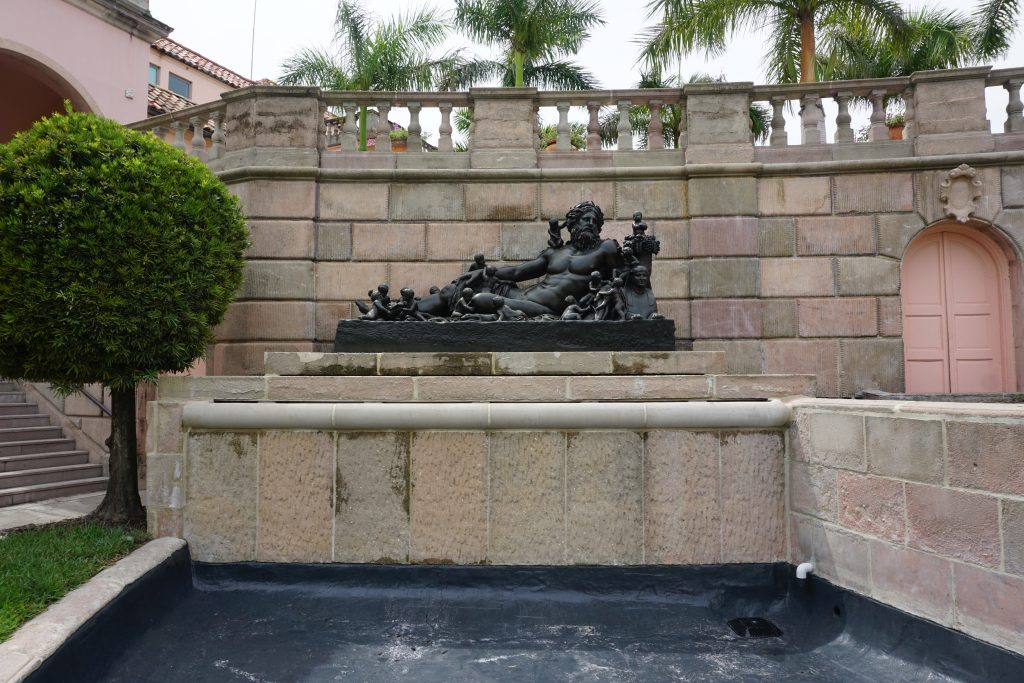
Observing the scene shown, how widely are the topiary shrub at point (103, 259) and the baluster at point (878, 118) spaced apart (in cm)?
1016

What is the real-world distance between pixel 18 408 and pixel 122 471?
5.52 m

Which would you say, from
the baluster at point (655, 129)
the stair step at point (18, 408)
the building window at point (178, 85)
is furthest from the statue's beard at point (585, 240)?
the building window at point (178, 85)

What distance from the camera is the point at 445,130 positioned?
33.3ft

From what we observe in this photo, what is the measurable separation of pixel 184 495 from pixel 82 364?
6.06 feet

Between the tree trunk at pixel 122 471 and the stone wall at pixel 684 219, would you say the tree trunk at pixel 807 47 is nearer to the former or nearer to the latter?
the stone wall at pixel 684 219

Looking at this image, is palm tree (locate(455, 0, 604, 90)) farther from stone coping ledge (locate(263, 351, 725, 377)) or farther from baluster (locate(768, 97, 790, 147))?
stone coping ledge (locate(263, 351, 725, 377))

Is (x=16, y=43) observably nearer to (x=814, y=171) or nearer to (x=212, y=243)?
(x=212, y=243)

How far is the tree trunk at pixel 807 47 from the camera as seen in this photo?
46.7ft

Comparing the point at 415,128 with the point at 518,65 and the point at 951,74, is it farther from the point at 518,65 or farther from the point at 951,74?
the point at 518,65

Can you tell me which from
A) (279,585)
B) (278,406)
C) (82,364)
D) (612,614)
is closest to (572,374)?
(612,614)

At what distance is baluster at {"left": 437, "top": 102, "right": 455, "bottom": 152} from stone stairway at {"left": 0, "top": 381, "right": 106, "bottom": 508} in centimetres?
760

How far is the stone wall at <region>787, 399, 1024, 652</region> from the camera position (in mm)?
3619

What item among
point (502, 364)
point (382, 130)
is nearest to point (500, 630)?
point (502, 364)

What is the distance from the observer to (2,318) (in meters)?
5.77
